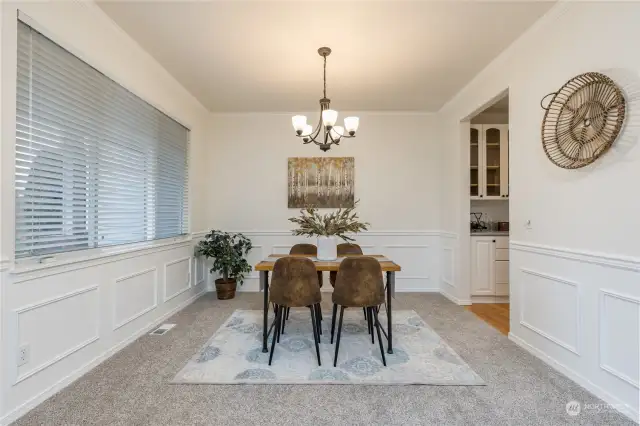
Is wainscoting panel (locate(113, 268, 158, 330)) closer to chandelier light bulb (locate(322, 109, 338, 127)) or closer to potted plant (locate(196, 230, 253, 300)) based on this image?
potted plant (locate(196, 230, 253, 300))

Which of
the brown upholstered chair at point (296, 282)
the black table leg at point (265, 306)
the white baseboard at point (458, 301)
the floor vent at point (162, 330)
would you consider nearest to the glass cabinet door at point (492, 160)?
the white baseboard at point (458, 301)

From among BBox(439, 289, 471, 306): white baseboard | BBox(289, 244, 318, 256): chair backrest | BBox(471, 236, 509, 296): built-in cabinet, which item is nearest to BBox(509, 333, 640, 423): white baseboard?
BBox(439, 289, 471, 306): white baseboard

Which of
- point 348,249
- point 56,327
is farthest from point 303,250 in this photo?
point 56,327

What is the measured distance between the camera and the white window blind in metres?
1.88

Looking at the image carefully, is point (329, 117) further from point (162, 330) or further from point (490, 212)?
point (490, 212)

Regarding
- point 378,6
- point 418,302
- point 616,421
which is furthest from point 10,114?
point 418,302

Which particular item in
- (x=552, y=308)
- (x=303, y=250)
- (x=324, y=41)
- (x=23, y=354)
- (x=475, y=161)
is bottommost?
(x=23, y=354)

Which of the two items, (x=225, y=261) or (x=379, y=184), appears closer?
(x=225, y=261)

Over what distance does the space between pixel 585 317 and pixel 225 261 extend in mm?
3782

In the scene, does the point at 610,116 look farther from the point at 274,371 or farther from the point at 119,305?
the point at 119,305

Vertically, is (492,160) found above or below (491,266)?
above

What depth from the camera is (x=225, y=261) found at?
169 inches

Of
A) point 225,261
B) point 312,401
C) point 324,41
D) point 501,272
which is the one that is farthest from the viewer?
point 225,261

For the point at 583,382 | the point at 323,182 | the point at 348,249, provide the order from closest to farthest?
the point at 583,382 < the point at 348,249 < the point at 323,182
